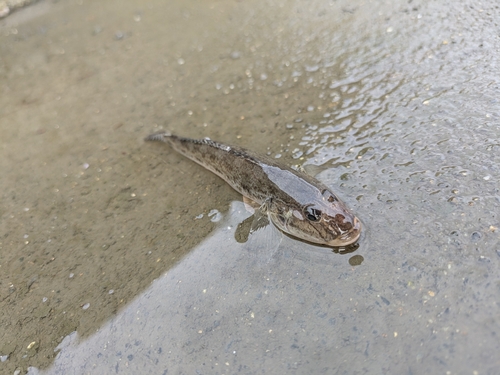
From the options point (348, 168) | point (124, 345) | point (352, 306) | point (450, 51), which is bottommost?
point (124, 345)

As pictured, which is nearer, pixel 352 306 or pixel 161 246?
pixel 352 306

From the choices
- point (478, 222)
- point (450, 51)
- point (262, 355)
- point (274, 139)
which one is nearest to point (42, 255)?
point (262, 355)

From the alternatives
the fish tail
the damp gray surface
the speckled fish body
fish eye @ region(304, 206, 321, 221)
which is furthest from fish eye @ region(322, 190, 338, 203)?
the fish tail

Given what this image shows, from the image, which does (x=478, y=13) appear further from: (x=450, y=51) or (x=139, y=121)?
(x=139, y=121)

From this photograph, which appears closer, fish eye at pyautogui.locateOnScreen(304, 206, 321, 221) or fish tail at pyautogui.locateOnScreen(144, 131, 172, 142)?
fish eye at pyautogui.locateOnScreen(304, 206, 321, 221)

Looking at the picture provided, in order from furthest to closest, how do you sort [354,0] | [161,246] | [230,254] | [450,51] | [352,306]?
[354,0]
[450,51]
[161,246]
[230,254]
[352,306]

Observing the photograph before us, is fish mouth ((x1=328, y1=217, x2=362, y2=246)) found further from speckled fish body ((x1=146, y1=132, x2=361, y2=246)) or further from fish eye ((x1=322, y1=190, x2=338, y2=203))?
fish eye ((x1=322, y1=190, x2=338, y2=203))

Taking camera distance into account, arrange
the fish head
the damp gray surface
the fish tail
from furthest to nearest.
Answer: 1. the fish tail
2. the fish head
3. the damp gray surface
